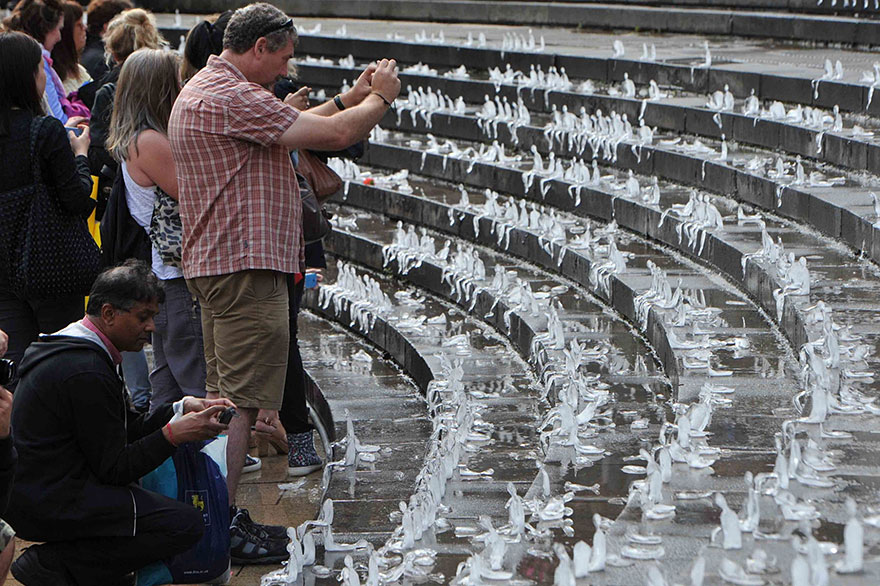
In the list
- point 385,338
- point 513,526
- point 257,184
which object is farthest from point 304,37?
point 513,526

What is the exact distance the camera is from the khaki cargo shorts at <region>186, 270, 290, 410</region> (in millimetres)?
4660

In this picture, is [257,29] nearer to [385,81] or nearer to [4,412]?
[385,81]

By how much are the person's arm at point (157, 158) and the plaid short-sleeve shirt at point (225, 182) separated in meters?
0.42

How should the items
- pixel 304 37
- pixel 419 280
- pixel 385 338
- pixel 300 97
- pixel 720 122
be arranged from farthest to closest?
1. pixel 304 37
2. pixel 720 122
3. pixel 419 280
4. pixel 385 338
5. pixel 300 97

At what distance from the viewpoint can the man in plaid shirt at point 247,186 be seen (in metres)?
4.49

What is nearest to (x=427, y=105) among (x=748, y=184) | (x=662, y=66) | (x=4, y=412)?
(x=662, y=66)

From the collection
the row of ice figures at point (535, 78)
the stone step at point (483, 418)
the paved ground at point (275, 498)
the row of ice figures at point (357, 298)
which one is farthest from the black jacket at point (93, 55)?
the row of ice figures at point (535, 78)

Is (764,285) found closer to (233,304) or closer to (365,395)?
(365,395)

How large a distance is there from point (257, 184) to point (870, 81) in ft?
17.8

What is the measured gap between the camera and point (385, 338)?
7441 mm

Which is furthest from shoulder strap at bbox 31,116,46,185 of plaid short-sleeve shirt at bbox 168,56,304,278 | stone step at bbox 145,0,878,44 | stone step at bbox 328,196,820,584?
stone step at bbox 145,0,878,44

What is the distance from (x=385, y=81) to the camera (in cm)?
451

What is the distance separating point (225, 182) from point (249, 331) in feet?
1.67

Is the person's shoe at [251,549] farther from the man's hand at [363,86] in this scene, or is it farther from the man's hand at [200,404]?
the man's hand at [363,86]
